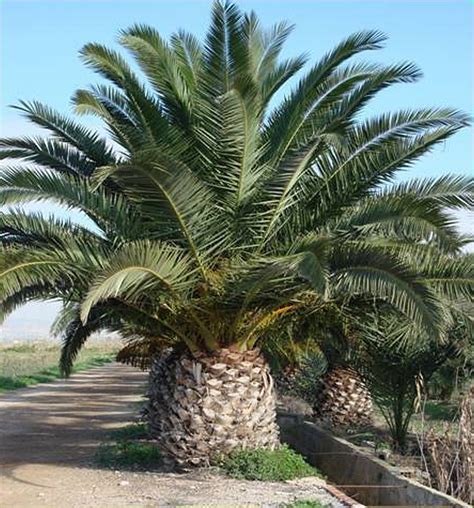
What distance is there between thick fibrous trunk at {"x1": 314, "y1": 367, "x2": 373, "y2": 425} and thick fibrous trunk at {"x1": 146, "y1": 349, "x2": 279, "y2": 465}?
606 cm

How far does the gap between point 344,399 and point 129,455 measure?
609cm

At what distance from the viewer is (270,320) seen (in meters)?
12.1

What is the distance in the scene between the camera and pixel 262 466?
442 inches

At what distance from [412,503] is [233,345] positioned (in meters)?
3.38

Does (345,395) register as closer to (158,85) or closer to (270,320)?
(270,320)

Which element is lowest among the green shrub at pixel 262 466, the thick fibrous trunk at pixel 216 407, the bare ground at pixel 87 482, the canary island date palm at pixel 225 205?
the bare ground at pixel 87 482

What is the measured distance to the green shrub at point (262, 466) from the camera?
36.5 ft

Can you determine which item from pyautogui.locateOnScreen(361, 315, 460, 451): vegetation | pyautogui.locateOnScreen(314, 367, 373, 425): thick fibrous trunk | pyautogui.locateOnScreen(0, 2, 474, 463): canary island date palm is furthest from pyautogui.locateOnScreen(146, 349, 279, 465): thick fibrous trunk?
pyautogui.locateOnScreen(314, 367, 373, 425): thick fibrous trunk

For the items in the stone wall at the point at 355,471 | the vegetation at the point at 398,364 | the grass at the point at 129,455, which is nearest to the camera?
the stone wall at the point at 355,471

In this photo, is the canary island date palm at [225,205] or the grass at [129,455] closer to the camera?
the canary island date palm at [225,205]

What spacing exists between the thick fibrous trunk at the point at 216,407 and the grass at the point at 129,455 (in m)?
1.01

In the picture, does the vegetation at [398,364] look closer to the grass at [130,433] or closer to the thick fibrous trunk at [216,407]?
the thick fibrous trunk at [216,407]

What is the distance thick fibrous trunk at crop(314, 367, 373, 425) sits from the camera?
17859 millimetres

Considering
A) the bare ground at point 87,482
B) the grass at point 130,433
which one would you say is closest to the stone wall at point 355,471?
the bare ground at point 87,482
